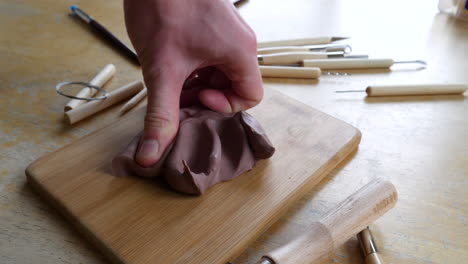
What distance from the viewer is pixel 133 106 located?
1263 millimetres

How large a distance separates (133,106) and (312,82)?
23.8 inches

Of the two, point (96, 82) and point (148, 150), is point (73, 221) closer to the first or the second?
point (148, 150)

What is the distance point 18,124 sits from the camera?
3.87 feet

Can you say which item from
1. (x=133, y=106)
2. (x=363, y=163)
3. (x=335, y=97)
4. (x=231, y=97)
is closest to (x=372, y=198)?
(x=363, y=163)

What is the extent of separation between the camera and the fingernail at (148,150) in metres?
0.91

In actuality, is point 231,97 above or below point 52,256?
above

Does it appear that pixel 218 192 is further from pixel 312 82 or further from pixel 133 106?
pixel 312 82

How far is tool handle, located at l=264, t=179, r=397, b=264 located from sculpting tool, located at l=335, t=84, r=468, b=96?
54 cm

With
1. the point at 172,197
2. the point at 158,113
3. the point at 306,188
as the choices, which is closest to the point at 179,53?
the point at 158,113

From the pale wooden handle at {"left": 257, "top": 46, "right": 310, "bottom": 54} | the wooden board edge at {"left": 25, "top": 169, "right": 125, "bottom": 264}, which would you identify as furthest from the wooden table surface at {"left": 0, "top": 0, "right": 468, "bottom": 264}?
the pale wooden handle at {"left": 257, "top": 46, "right": 310, "bottom": 54}

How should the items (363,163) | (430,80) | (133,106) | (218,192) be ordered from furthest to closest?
1. (430,80)
2. (133,106)
3. (363,163)
4. (218,192)

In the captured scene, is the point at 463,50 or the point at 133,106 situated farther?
the point at 463,50

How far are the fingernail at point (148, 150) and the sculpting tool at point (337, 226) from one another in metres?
0.33

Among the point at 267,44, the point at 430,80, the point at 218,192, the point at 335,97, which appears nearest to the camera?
the point at 218,192
